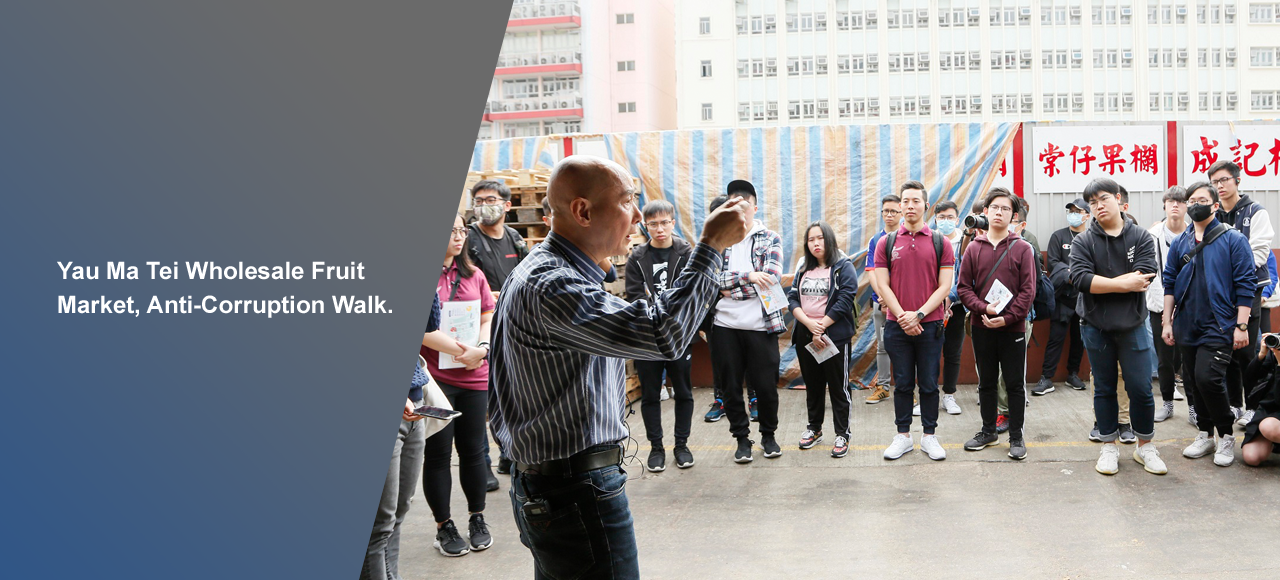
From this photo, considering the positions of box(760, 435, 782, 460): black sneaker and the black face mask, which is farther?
box(760, 435, 782, 460): black sneaker

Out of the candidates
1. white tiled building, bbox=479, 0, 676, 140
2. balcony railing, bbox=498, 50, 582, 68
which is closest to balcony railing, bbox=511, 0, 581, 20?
white tiled building, bbox=479, 0, 676, 140

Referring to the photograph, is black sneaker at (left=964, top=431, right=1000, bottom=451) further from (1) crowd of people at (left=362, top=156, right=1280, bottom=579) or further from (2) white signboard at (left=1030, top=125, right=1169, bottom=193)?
(2) white signboard at (left=1030, top=125, right=1169, bottom=193)

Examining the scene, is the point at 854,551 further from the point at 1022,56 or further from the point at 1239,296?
the point at 1022,56

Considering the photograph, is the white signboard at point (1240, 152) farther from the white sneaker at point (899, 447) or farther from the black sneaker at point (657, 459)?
the black sneaker at point (657, 459)

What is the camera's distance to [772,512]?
4539mm

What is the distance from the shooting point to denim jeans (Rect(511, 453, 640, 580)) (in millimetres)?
1960

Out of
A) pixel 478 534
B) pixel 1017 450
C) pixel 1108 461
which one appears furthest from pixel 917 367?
pixel 478 534

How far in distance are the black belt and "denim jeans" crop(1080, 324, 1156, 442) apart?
408 centimetres

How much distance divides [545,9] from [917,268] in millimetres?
49882

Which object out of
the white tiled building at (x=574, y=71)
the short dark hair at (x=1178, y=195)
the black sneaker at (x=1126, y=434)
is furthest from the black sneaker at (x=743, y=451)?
the white tiled building at (x=574, y=71)

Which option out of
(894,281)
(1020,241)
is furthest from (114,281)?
(1020,241)

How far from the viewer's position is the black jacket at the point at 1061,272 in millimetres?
6664

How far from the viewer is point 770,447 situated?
5.64 metres

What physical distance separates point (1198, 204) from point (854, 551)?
302 cm
